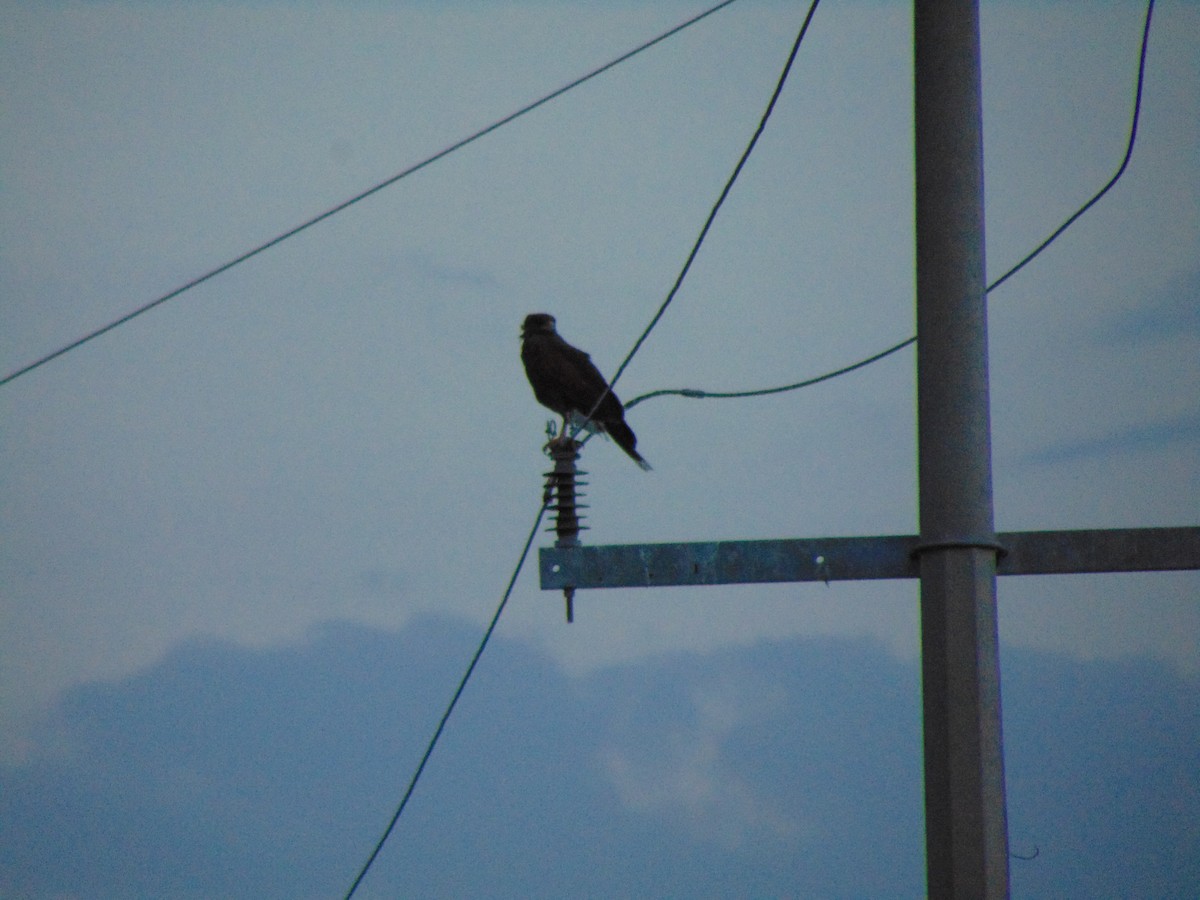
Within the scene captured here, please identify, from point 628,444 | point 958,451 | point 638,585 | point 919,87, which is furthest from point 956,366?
point 628,444

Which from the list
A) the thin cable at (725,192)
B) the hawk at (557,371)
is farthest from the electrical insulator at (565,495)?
the hawk at (557,371)

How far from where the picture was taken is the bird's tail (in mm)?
6727

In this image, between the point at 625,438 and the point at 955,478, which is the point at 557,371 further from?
the point at 955,478

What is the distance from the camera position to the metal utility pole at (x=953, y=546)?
10.9 feet

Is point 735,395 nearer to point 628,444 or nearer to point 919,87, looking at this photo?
point 919,87

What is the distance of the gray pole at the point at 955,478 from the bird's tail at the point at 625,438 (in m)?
3.18

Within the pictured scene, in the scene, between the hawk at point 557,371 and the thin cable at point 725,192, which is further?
the hawk at point 557,371

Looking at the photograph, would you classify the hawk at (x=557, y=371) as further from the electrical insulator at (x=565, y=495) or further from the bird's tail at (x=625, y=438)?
the electrical insulator at (x=565, y=495)

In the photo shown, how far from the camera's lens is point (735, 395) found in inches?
182

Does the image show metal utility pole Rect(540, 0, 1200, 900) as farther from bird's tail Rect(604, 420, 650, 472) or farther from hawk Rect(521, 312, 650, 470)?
hawk Rect(521, 312, 650, 470)

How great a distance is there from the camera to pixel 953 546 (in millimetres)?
3451

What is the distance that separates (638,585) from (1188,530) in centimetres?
143

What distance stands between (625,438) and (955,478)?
137 inches

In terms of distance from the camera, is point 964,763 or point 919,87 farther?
point 919,87
